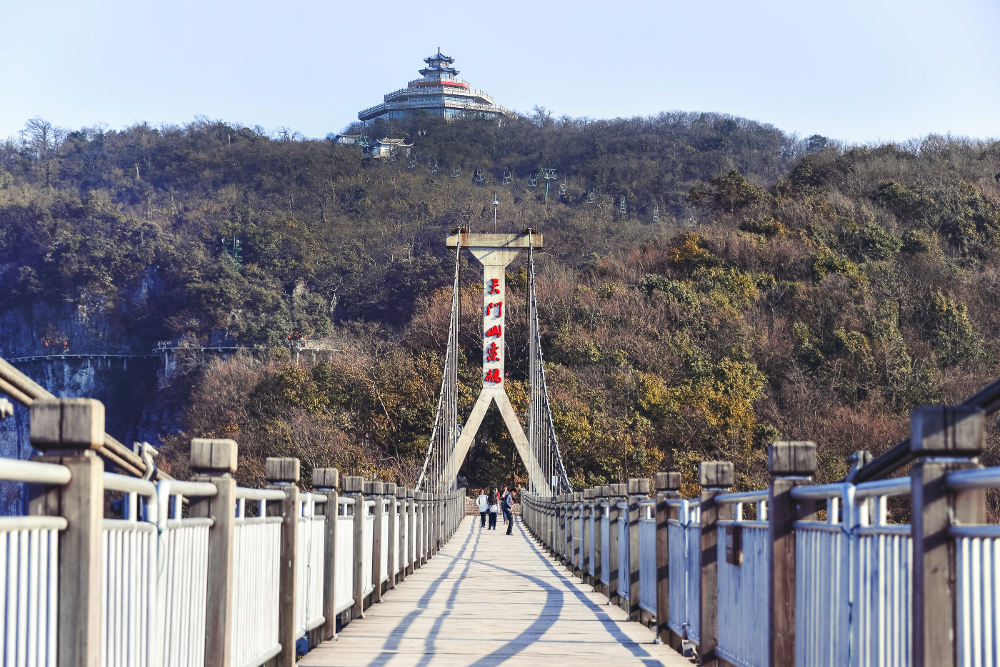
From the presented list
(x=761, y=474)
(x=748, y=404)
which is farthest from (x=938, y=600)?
(x=748, y=404)

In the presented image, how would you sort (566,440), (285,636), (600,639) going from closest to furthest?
(285,636), (600,639), (566,440)

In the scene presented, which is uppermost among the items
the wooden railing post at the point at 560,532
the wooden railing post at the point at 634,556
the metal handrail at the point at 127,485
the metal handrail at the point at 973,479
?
the metal handrail at the point at 973,479

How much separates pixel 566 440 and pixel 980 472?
32960mm

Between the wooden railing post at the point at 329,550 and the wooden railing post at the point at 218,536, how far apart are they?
2.29m

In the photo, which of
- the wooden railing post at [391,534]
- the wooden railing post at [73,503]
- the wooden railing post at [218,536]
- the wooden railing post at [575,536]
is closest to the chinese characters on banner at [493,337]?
the wooden railing post at [575,536]

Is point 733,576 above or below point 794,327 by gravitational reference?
below

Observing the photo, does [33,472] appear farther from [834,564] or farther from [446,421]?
[446,421]

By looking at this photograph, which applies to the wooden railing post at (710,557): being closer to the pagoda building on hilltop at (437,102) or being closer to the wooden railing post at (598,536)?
the wooden railing post at (598,536)

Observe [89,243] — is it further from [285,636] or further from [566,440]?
[285,636]

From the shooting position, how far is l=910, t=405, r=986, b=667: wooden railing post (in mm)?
2609

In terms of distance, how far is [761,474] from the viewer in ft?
107

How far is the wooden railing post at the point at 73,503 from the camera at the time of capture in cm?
268

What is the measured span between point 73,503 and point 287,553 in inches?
110

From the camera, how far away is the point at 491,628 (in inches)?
287
